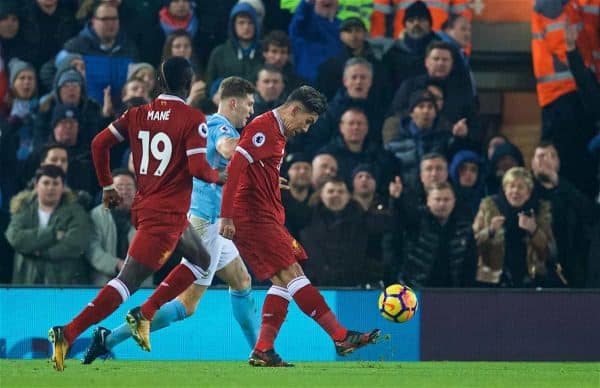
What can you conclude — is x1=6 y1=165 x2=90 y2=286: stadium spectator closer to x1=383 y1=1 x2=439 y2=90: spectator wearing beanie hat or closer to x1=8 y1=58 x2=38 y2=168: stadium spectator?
x1=8 y1=58 x2=38 y2=168: stadium spectator

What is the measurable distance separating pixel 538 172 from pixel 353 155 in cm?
190

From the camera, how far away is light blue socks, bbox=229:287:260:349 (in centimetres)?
1172

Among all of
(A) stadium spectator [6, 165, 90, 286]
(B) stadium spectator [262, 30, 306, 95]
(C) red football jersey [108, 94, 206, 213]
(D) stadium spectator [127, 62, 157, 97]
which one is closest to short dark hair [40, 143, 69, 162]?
(A) stadium spectator [6, 165, 90, 286]

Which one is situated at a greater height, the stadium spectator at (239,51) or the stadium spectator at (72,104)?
the stadium spectator at (239,51)

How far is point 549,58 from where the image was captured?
52.9 feet

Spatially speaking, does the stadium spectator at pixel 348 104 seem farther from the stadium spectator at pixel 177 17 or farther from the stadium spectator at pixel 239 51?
the stadium spectator at pixel 177 17

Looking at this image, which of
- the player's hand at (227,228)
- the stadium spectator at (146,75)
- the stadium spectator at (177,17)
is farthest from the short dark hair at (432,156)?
the player's hand at (227,228)

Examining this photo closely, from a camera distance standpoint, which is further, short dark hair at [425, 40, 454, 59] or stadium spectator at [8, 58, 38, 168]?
short dark hair at [425, 40, 454, 59]

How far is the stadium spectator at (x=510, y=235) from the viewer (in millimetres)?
14391

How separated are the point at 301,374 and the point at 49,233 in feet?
13.3

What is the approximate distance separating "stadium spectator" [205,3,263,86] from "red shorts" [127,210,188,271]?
540 cm

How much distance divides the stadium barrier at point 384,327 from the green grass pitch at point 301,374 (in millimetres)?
671

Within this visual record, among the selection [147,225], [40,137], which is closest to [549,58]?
[40,137]

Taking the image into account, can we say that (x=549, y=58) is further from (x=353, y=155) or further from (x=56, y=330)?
(x=56, y=330)
